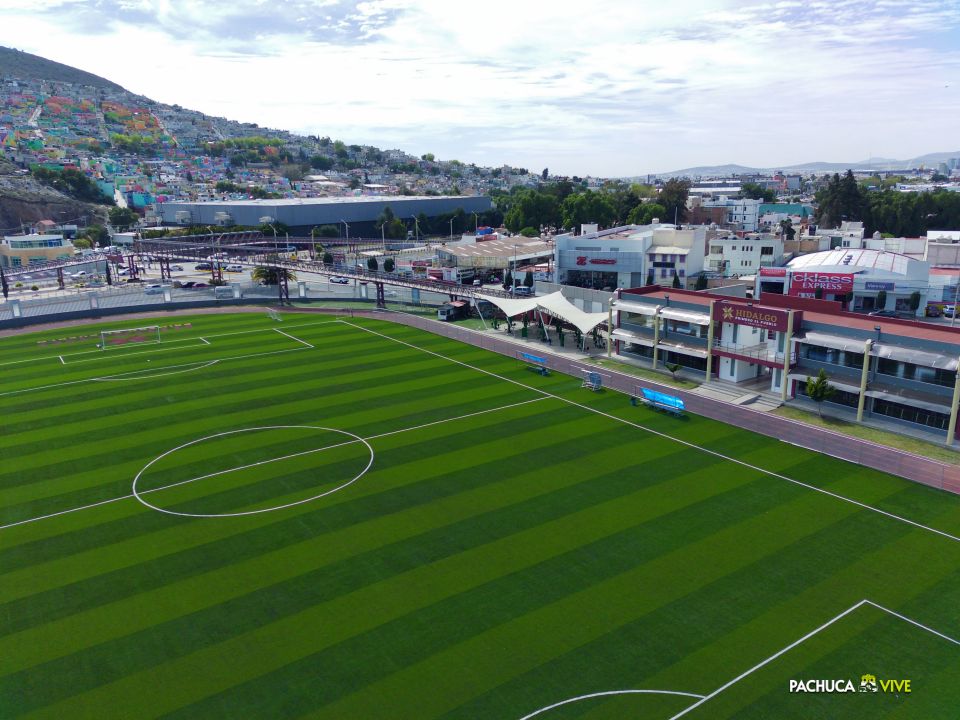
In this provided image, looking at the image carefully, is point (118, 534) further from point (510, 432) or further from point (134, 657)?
point (510, 432)

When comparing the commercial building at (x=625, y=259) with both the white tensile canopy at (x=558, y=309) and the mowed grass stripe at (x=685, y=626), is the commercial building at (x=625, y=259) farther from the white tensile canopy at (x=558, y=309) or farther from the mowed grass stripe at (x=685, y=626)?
the mowed grass stripe at (x=685, y=626)

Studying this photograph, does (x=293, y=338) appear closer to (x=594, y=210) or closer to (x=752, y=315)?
(x=752, y=315)

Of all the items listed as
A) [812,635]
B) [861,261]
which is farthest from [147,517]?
[861,261]

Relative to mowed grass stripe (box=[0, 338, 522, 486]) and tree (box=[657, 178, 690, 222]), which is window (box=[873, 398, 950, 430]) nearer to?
mowed grass stripe (box=[0, 338, 522, 486])

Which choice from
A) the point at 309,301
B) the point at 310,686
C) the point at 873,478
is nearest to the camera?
the point at 310,686

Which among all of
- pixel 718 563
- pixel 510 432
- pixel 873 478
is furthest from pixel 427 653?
pixel 873 478

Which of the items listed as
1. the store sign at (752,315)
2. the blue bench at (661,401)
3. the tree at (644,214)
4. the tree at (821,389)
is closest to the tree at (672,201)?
the tree at (644,214)
